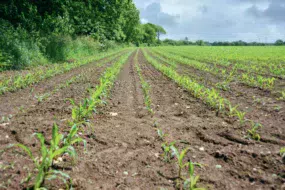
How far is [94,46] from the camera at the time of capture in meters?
20.7

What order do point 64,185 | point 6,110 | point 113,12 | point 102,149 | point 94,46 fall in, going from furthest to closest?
1. point 94,46
2. point 113,12
3. point 6,110
4. point 102,149
5. point 64,185

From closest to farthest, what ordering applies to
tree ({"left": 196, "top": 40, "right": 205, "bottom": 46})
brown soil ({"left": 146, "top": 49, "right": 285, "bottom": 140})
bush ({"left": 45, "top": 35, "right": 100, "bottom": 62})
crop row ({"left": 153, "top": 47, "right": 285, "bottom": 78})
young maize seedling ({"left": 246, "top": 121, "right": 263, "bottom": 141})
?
1. young maize seedling ({"left": 246, "top": 121, "right": 263, "bottom": 141})
2. brown soil ({"left": 146, "top": 49, "right": 285, "bottom": 140})
3. crop row ({"left": 153, "top": 47, "right": 285, "bottom": 78})
4. bush ({"left": 45, "top": 35, "right": 100, "bottom": 62})
5. tree ({"left": 196, "top": 40, "right": 205, "bottom": 46})

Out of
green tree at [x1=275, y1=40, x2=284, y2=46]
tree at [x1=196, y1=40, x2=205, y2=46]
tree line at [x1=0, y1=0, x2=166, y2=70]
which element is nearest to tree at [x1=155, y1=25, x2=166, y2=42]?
tree at [x1=196, y1=40, x2=205, y2=46]

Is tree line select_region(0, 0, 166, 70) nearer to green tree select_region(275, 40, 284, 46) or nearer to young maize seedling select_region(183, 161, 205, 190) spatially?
young maize seedling select_region(183, 161, 205, 190)

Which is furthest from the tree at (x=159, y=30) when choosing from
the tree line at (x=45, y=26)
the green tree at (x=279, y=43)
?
the tree line at (x=45, y=26)

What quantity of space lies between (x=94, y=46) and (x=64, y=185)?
64.8 ft

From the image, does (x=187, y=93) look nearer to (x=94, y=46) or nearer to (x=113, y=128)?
(x=113, y=128)

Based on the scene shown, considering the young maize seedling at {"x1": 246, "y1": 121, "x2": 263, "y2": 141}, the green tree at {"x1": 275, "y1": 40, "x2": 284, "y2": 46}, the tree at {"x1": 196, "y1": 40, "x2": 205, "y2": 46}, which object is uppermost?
the green tree at {"x1": 275, "y1": 40, "x2": 284, "y2": 46}

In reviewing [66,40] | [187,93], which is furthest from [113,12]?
[187,93]

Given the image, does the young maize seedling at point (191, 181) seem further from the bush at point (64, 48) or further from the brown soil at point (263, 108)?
the bush at point (64, 48)

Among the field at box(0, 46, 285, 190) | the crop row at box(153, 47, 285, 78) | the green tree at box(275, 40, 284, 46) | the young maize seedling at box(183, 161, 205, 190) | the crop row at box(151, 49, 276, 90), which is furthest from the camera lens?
the green tree at box(275, 40, 284, 46)

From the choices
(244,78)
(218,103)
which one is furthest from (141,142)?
(244,78)

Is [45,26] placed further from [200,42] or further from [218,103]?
[200,42]

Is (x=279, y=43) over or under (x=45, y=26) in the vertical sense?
under
